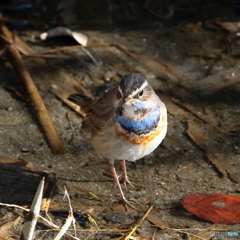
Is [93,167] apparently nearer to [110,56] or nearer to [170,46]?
[110,56]

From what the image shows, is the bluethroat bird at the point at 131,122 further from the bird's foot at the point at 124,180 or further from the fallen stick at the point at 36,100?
the fallen stick at the point at 36,100

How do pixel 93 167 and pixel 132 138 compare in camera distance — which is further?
pixel 93 167

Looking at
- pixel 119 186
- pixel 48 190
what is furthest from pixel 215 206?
pixel 48 190

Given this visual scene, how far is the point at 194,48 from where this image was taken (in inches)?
332

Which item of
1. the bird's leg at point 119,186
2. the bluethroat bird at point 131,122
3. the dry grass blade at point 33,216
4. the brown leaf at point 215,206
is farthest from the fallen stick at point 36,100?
the dry grass blade at point 33,216

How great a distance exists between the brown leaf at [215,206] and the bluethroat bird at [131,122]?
63 centimetres

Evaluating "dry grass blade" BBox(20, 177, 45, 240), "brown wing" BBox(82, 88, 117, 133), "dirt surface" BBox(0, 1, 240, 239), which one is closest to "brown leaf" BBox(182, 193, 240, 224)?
"dirt surface" BBox(0, 1, 240, 239)

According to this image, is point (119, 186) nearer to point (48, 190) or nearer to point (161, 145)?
point (48, 190)

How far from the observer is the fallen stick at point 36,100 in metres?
6.41

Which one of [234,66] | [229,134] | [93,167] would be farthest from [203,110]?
[93,167]

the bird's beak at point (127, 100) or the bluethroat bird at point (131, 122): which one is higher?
the bird's beak at point (127, 100)

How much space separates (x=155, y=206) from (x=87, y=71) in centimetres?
297

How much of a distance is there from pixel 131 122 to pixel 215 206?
1176mm

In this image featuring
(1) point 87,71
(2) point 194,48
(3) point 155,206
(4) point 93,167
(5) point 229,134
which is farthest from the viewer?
(2) point 194,48
